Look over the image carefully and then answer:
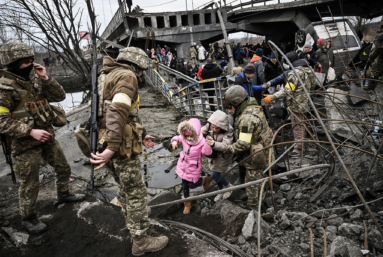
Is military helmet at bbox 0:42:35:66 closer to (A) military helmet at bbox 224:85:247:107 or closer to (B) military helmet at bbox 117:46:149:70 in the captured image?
(B) military helmet at bbox 117:46:149:70

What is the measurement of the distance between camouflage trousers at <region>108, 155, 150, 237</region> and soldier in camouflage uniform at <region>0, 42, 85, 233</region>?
44.3 inches

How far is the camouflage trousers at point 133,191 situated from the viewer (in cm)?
216

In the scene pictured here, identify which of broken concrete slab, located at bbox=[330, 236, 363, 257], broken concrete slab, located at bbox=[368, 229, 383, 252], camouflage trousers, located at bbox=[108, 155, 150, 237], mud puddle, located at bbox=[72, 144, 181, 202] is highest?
camouflage trousers, located at bbox=[108, 155, 150, 237]

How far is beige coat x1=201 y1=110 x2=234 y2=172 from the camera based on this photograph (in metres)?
3.15

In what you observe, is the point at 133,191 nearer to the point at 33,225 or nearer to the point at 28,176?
the point at 28,176

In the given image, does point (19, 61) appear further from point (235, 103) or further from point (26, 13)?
point (26, 13)

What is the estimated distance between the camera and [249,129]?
2.86 metres

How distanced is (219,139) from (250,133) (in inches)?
21.9

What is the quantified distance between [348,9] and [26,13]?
60.6ft

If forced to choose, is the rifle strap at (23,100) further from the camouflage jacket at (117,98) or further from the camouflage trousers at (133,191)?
the camouflage trousers at (133,191)

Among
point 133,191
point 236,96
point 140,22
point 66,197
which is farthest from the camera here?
point 140,22

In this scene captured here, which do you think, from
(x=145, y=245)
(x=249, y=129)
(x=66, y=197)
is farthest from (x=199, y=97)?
(x=145, y=245)

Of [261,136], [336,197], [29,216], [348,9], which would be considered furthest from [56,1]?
[348,9]

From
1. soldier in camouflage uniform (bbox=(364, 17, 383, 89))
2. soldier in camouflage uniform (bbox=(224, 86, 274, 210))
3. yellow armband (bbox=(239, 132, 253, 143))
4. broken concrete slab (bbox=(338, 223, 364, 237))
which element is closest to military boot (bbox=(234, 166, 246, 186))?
soldier in camouflage uniform (bbox=(224, 86, 274, 210))
